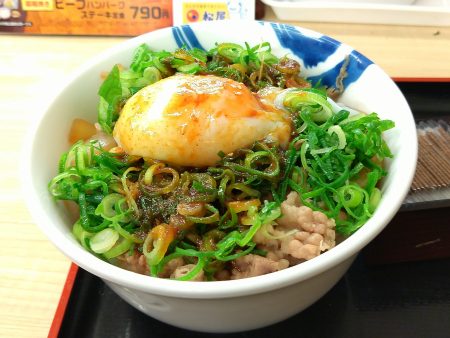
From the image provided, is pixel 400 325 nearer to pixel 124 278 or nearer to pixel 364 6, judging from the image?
pixel 124 278

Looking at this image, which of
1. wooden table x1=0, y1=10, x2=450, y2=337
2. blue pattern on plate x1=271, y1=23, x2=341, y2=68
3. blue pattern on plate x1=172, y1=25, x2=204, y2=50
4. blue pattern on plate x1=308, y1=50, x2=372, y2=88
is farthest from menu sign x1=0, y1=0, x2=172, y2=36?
blue pattern on plate x1=308, y1=50, x2=372, y2=88

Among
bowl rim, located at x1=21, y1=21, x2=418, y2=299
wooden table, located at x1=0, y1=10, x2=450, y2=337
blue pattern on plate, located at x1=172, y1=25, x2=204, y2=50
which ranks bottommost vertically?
wooden table, located at x1=0, y1=10, x2=450, y2=337

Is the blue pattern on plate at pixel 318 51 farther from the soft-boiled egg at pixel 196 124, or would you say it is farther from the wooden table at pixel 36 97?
the wooden table at pixel 36 97

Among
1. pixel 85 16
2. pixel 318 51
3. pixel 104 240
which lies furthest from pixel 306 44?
pixel 85 16

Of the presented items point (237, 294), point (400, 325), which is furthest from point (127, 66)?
point (400, 325)

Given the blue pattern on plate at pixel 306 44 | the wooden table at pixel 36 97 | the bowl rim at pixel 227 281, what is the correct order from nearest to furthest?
the bowl rim at pixel 227 281
the wooden table at pixel 36 97
the blue pattern on plate at pixel 306 44

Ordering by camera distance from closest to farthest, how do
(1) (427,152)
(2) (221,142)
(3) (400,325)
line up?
(2) (221,142)
(3) (400,325)
(1) (427,152)

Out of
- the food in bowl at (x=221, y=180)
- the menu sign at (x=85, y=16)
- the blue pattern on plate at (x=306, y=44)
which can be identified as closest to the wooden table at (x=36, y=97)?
the menu sign at (x=85, y=16)

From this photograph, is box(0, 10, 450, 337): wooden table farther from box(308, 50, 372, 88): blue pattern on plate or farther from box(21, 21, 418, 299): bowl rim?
box(308, 50, 372, 88): blue pattern on plate
